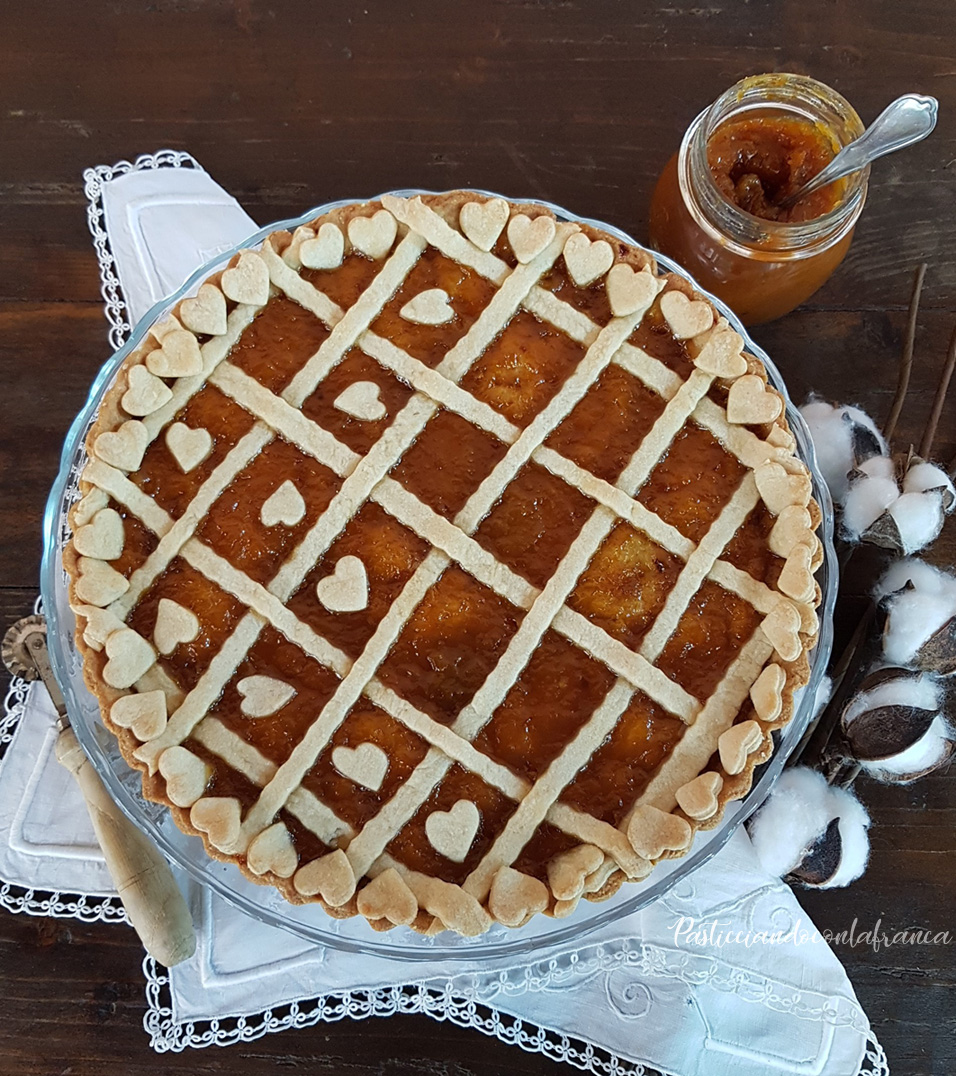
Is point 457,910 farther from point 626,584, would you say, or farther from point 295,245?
point 295,245

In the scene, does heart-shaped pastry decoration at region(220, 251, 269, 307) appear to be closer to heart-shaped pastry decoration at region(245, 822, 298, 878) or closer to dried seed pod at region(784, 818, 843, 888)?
heart-shaped pastry decoration at region(245, 822, 298, 878)

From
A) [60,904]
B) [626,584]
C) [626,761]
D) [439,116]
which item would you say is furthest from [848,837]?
[439,116]

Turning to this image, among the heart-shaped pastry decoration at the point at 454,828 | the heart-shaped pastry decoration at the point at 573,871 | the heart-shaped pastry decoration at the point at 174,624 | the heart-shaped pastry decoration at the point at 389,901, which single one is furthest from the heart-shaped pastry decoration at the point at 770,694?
the heart-shaped pastry decoration at the point at 174,624

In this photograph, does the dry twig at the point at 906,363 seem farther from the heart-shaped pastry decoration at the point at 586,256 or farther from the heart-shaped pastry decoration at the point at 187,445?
the heart-shaped pastry decoration at the point at 187,445

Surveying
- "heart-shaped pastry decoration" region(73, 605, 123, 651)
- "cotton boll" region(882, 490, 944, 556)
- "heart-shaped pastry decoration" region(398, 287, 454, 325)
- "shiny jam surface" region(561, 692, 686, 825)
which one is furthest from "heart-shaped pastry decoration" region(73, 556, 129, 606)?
"cotton boll" region(882, 490, 944, 556)

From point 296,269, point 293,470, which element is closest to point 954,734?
point 293,470

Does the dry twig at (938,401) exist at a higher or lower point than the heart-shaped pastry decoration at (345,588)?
higher

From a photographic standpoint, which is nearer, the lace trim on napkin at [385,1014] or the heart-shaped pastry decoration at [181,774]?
the heart-shaped pastry decoration at [181,774]

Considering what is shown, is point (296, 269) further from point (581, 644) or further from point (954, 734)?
point (954, 734)
